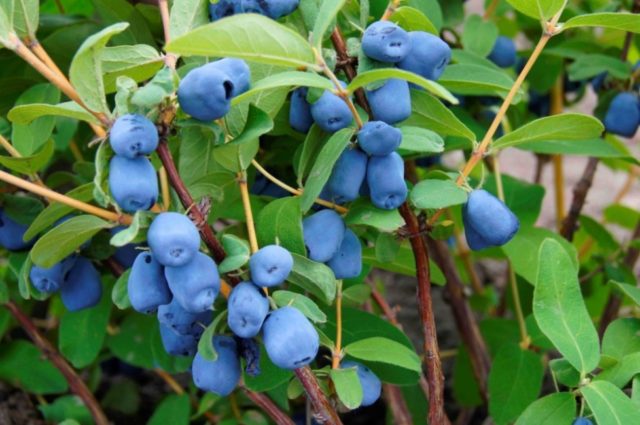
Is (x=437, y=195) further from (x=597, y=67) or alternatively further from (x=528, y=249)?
(x=597, y=67)

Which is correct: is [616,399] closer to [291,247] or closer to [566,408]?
[566,408]

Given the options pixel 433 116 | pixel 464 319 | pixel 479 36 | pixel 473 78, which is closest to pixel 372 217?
pixel 433 116

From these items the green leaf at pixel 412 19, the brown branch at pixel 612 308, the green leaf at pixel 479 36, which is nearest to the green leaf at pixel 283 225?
the green leaf at pixel 412 19

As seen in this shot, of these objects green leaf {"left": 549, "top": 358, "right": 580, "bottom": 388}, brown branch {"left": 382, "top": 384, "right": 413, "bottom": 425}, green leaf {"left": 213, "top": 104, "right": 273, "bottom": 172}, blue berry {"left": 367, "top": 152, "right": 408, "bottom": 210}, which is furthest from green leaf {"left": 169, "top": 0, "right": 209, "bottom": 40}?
brown branch {"left": 382, "top": 384, "right": 413, "bottom": 425}

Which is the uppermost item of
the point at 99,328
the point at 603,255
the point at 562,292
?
the point at 562,292

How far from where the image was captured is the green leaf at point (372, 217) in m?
0.81

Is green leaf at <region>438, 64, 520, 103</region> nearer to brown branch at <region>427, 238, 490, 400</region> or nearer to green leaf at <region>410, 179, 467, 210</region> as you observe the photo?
green leaf at <region>410, 179, 467, 210</region>

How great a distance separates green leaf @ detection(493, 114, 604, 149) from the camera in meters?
0.85

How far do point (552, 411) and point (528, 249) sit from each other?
0.35m

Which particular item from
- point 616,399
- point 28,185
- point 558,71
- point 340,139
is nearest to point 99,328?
point 28,185

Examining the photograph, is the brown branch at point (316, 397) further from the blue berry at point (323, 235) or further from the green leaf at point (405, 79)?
the green leaf at point (405, 79)

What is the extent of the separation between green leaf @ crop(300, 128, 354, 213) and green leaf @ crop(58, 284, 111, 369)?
533 mm

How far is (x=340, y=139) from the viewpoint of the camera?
777 millimetres

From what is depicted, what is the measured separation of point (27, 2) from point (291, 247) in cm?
33
